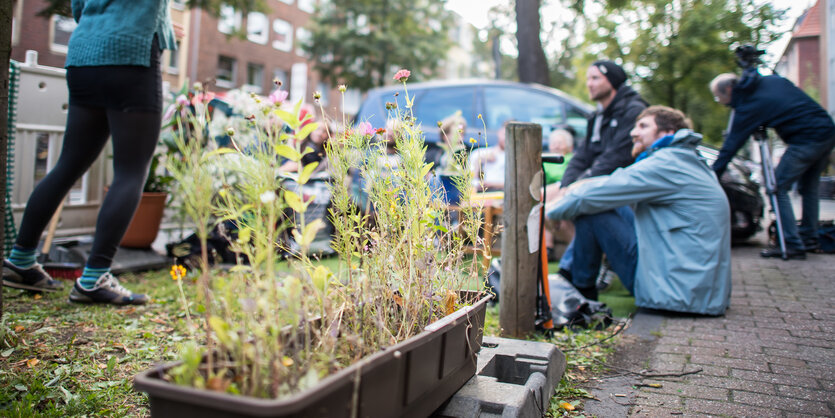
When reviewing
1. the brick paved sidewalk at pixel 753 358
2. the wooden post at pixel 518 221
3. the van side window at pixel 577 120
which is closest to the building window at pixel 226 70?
the van side window at pixel 577 120

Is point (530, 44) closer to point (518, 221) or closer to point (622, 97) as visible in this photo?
point (622, 97)

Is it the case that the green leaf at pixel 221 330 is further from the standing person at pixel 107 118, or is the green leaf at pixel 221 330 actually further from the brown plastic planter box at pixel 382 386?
the standing person at pixel 107 118

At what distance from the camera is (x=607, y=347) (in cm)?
294

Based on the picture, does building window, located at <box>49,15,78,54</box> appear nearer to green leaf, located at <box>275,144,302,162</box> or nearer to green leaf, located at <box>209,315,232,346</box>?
green leaf, located at <box>275,144,302,162</box>

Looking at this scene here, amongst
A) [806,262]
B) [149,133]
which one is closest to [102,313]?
[149,133]

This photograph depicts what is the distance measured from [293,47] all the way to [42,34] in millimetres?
14607

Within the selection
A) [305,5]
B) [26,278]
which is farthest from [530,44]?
[305,5]

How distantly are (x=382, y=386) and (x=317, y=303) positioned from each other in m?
0.31

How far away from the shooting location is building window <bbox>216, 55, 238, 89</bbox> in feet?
95.6

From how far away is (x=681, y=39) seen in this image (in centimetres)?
1662

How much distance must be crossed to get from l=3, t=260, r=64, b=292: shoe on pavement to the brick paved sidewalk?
3.00m

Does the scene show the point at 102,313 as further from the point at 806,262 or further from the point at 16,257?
the point at 806,262

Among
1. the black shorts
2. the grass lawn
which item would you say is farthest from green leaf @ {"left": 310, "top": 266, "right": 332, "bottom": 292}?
the black shorts

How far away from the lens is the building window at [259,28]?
30873 mm
